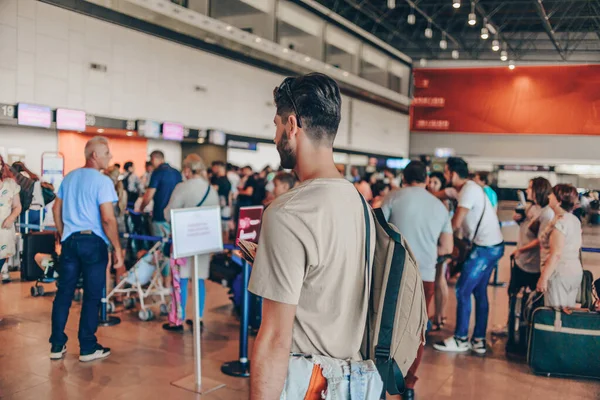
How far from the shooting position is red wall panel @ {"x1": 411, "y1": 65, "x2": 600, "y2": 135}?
23672 millimetres

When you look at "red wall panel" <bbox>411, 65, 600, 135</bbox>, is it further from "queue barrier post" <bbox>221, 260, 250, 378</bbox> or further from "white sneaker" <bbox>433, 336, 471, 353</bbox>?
"queue barrier post" <bbox>221, 260, 250, 378</bbox>

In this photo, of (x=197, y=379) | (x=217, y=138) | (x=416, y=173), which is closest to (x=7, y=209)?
(x=197, y=379)

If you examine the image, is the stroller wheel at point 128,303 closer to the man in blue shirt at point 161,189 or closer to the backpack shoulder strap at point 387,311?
the man in blue shirt at point 161,189

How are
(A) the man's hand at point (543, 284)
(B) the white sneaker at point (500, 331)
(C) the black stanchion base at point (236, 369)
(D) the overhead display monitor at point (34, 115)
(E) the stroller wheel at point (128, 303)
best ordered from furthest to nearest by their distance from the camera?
(D) the overhead display monitor at point (34, 115)
(E) the stroller wheel at point (128, 303)
(B) the white sneaker at point (500, 331)
(A) the man's hand at point (543, 284)
(C) the black stanchion base at point (236, 369)

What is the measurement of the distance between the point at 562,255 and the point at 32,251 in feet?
17.3

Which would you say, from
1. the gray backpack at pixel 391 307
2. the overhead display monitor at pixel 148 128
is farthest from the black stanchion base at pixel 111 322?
the overhead display monitor at pixel 148 128

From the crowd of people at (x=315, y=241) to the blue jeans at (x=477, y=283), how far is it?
0.01m

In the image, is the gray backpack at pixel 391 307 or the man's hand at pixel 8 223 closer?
the gray backpack at pixel 391 307

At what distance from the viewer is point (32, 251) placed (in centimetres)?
612

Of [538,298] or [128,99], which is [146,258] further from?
[128,99]

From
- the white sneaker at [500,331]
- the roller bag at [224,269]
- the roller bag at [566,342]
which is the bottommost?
the white sneaker at [500,331]

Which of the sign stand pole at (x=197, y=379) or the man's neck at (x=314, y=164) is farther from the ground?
the man's neck at (x=314, y=164)

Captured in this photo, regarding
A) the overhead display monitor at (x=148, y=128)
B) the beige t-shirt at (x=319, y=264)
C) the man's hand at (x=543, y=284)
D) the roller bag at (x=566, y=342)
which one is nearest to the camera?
the beige t-shirt at (x=319, y=264)

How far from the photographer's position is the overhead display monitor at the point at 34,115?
10.4 m
